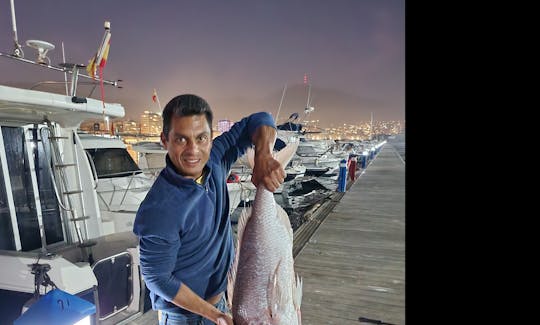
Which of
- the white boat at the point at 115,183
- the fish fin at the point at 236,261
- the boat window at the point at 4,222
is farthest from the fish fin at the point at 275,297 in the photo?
the white boat at the point at 115,183

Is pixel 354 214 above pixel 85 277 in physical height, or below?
below

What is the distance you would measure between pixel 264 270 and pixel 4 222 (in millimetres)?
4121

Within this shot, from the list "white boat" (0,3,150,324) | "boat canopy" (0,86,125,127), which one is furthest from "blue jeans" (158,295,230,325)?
"boat canopy" (0,86,125,127)

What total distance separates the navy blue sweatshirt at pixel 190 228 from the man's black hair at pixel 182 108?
0.23 meters

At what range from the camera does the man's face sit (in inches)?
64.4

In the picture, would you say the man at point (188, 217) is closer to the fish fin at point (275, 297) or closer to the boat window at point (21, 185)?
the fish fin at point (275, 297)

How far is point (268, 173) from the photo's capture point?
1647mm

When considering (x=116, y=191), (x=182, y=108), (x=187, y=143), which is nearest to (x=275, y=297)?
(x=187, y=143)

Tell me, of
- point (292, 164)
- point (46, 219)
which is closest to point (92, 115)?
point (46, 219)
